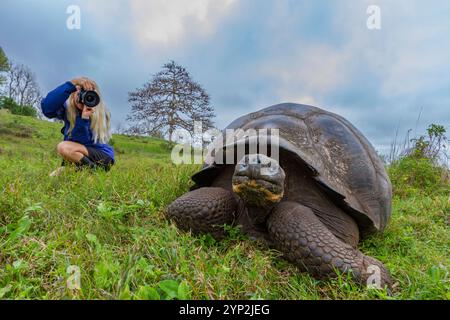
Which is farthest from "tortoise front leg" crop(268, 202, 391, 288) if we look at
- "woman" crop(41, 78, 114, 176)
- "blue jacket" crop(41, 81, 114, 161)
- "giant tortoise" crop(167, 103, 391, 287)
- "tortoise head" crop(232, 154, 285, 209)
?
"blue jacket" crop(41, 81, 114, 161)

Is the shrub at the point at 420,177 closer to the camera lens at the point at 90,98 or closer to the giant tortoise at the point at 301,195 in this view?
the giant tortoise at the point at 301,195

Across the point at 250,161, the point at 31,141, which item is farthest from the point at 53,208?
the point at 31,141

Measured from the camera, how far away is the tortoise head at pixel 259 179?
1967mm

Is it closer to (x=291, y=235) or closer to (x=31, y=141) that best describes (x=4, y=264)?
(x=291, y=235)

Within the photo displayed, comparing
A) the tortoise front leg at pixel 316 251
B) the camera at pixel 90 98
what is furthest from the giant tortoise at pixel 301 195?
the camera at pixel 90 98

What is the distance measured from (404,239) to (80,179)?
3.20 meters

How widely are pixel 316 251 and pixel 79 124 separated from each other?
4.01m

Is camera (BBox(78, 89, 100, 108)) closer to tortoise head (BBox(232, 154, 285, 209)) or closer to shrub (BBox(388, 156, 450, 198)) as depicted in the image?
tortoise head (BBox(232, 154, 285, 209))

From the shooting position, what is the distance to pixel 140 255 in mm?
1917

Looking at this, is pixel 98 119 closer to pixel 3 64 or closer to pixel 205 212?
pixel 205 212

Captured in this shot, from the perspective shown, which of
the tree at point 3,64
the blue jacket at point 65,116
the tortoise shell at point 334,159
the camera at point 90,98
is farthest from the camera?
the tree at point 3,64

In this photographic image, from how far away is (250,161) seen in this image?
6.53 feet

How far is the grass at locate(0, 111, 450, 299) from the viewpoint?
1.65 m

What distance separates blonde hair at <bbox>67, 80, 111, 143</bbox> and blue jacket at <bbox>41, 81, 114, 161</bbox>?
6 centimetres
